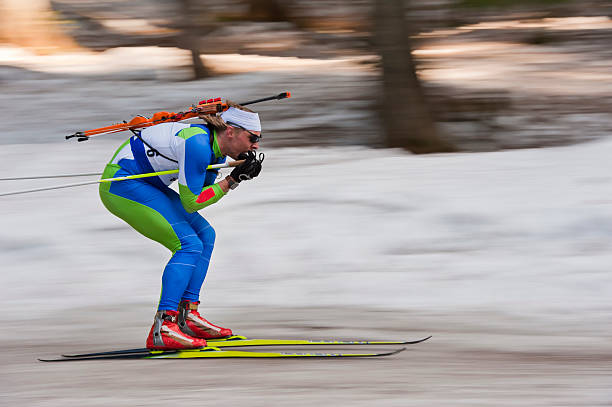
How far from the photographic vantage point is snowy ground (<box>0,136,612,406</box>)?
5125mm

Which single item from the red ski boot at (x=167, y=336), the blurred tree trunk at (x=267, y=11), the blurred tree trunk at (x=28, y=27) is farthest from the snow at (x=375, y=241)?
the blurred tree trunk at (x=267, y=11)

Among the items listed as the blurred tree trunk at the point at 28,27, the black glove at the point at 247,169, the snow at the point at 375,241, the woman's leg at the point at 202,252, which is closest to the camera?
the black glove at the point at 247,169

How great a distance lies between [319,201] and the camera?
9.93 metres

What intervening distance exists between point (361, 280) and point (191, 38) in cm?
1046

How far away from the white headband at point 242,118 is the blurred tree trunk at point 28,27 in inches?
663

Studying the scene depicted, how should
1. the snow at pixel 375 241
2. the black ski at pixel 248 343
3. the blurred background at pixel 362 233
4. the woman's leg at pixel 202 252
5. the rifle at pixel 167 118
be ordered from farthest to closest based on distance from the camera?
1. the snow at pixel 375 241
2. the woman's leg at pixel 202 252
3. the black ski at pixel 248 343
4. the rifle at pixel 167 118
5. the blurred background at pixel 362 233

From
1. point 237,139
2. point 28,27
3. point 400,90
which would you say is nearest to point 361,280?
point 237,139

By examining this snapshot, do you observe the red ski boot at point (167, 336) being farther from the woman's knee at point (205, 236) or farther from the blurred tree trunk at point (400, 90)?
the blurred tree trunk at point (400, 90)

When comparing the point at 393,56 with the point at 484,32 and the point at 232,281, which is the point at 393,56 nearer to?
the point at 232,281

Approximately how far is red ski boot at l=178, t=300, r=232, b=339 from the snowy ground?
1.63 ft

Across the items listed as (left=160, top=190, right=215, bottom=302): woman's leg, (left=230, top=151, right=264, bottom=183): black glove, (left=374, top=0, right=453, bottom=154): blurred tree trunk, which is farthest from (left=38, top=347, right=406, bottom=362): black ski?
(left=374, top=0, right=453, bottom=154): blurred tree trunk

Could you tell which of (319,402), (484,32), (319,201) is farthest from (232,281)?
(484,32)

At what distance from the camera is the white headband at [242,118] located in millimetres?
5629

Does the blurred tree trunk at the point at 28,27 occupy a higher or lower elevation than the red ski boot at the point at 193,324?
higher
